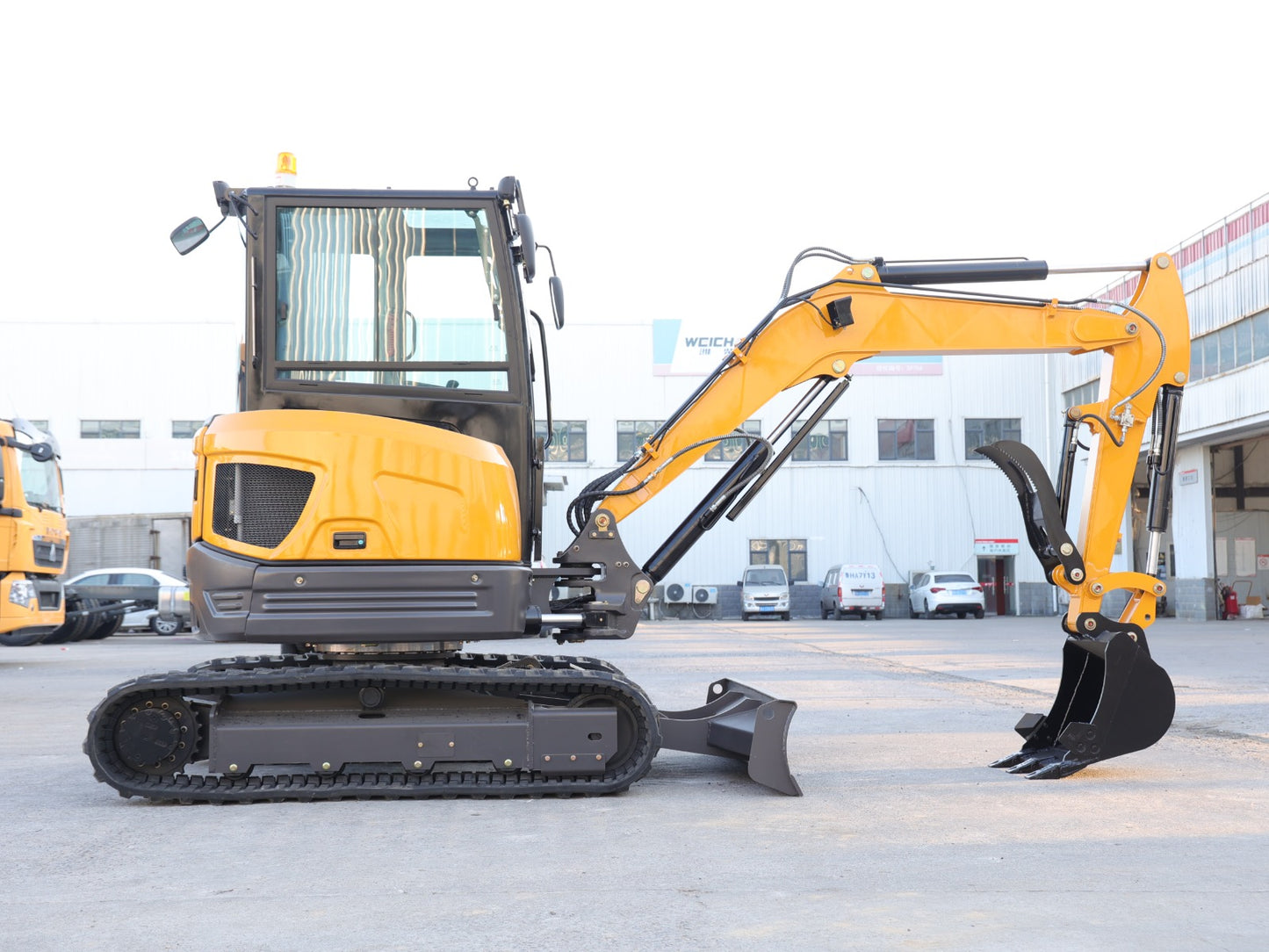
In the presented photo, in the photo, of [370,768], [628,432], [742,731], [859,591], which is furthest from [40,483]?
[628,432]

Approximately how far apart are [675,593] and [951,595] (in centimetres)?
879

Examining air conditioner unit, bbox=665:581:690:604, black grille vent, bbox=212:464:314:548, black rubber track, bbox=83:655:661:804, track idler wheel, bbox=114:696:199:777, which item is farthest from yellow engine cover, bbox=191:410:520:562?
air conditioner unit, bbox=665:581:690:604

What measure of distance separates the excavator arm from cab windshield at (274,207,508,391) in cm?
127

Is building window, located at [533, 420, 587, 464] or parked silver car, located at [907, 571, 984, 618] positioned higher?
building window, located at [533, 420, 587, 464]

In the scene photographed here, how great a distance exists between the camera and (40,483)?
1672 cm

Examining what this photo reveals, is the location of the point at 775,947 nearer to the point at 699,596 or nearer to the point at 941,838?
the point at 941,838

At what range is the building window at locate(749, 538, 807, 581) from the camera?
42.9m

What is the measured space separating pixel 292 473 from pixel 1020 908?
4007mm

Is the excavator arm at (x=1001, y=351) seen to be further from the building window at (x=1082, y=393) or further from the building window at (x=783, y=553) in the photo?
the building window at (x=783, y=553)

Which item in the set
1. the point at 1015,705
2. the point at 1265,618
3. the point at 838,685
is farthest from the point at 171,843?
the point at 1265,618

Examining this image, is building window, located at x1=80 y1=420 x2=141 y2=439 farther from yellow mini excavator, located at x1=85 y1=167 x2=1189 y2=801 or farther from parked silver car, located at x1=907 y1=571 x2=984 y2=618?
yellow mini excavator, located at x1=85 y1=167 x2=1189 y2=801

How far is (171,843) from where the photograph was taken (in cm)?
552

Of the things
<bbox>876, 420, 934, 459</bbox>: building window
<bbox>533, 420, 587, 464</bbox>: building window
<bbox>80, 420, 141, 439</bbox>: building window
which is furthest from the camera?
<bbox>876, 420, 934, 459</bbox>: building window

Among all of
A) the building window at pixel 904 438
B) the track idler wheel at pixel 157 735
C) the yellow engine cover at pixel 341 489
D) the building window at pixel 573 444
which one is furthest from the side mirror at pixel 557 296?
the building window at pixel 904 438
